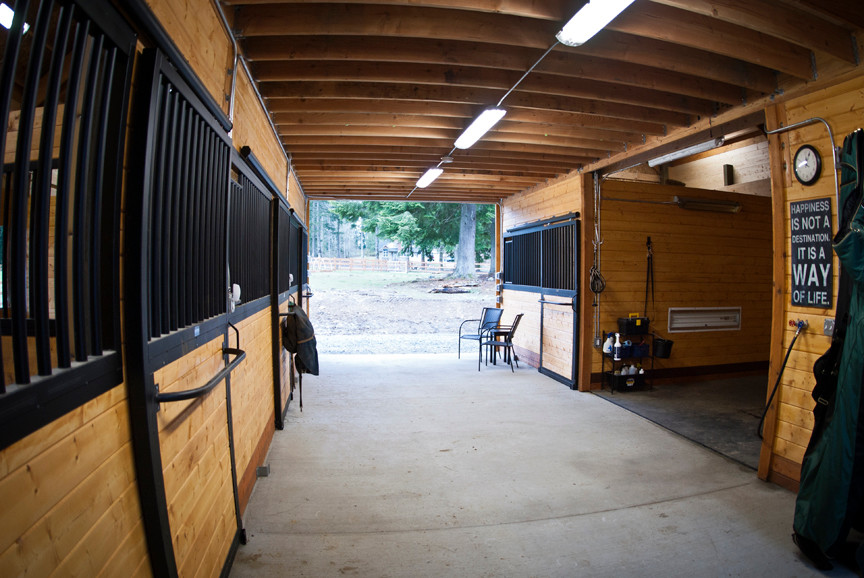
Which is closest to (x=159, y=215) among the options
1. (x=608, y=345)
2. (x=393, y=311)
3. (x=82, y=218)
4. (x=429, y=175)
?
(x=82, y=218)

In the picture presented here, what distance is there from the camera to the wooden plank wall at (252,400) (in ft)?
8.25

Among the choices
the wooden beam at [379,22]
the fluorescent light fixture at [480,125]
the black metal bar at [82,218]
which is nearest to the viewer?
the black metal bar at [82,218]

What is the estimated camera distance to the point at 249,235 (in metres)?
3.00

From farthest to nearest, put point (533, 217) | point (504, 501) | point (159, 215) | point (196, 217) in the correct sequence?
point (533, 217)
point (504, 501)
point (196, 217)
point (159, 215)

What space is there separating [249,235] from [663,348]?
16.0 feet

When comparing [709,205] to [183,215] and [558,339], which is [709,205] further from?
[183,215]

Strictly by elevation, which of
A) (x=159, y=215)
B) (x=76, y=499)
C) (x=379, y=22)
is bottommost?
(x=76, y=499)

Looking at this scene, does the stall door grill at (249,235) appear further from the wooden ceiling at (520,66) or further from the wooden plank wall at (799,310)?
the wooden plank wall at (799,310)

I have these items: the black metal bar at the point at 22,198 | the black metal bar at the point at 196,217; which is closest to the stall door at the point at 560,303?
the black metal bar at the point at 196,217

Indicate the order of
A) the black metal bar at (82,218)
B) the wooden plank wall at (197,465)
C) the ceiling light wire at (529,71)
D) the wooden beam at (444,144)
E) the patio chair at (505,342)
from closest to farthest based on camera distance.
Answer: the black metal bar at (82,218) → the wooden plank wall at (197,465) → the ceiling light wire at (529,71) → the wooden beam at (444,144) → the patio chair at (505,342)

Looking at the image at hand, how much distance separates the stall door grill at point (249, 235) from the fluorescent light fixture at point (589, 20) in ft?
6.41

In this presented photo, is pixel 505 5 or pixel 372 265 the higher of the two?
pixel 505 5

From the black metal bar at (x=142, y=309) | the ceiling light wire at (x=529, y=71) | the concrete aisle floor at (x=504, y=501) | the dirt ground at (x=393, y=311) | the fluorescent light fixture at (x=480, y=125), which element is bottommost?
the concrete aisle floor at (x=504, y=501)

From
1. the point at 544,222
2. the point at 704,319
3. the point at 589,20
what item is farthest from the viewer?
the point at 544,222
